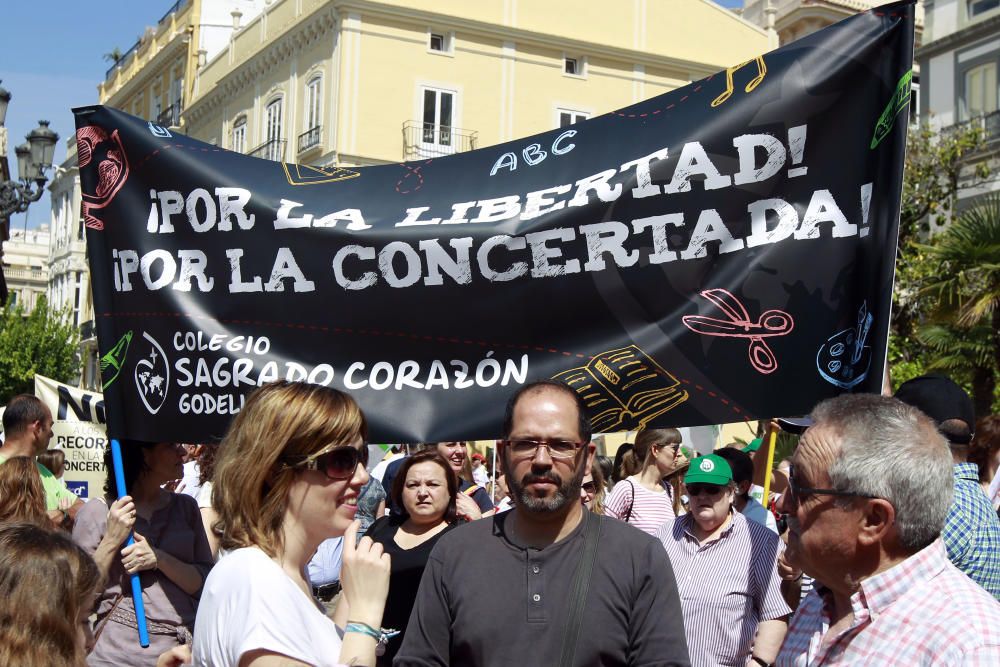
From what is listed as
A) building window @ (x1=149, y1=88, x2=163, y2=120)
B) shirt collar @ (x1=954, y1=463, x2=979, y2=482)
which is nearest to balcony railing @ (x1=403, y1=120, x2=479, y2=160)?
building window @ (x1=149, y1=88, x2=163, y2=120)

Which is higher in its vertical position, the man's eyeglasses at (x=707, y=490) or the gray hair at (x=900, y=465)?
the gray hair at (x=900, y=465)

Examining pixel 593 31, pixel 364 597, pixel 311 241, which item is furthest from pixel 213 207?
pixel 593 31

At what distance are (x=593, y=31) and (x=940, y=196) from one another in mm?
16962

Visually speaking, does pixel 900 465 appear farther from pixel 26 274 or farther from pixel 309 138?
pixel 26 274

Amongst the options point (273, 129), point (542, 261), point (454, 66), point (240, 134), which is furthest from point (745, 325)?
point (240, 134)

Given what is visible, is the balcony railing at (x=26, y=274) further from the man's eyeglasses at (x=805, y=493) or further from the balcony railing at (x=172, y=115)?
the man's eyeglasses at (x=805, y=493)

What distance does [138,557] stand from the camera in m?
4.82

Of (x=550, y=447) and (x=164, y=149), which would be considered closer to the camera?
(x=550, y=447)

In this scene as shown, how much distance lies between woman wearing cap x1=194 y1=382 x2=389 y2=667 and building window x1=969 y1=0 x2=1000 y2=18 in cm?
2799

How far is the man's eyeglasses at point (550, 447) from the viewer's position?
11.9ft

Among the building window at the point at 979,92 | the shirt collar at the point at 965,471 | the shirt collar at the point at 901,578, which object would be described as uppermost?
the building window at the point at 979,92

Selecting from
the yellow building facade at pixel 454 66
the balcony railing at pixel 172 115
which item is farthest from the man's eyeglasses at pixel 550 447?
the balcony railing at pixel 172 115

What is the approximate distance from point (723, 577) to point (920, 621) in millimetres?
2690

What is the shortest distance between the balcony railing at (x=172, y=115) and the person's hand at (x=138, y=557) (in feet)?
135
